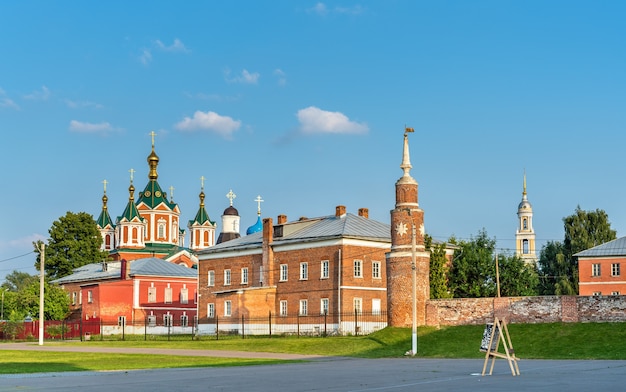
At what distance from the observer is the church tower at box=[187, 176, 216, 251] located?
395ft

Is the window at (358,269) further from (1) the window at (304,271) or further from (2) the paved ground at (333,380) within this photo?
(2) the paved ground at (333,380)

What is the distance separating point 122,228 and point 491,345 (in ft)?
287

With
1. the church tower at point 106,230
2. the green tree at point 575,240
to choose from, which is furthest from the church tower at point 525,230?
the church tower at point 106,230

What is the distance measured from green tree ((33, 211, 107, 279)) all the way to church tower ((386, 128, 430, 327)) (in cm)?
6435

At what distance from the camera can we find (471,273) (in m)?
69.9

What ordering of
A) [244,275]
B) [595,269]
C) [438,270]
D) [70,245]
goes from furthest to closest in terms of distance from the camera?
[70,245], [595,269], [244,275], [438,270]

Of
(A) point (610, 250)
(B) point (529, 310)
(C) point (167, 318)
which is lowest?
(C) point (167, 318)

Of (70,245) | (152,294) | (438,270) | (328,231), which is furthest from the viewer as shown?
(70,245)

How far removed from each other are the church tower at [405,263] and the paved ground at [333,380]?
19259 mm

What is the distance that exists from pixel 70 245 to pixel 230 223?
21.4m

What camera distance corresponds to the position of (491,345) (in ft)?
78.8

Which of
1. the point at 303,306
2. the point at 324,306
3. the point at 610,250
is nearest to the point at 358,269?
the point at 324,306

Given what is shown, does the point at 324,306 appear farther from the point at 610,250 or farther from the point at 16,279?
the point at 16,279

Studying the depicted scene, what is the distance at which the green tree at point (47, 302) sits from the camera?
80.6 meters
